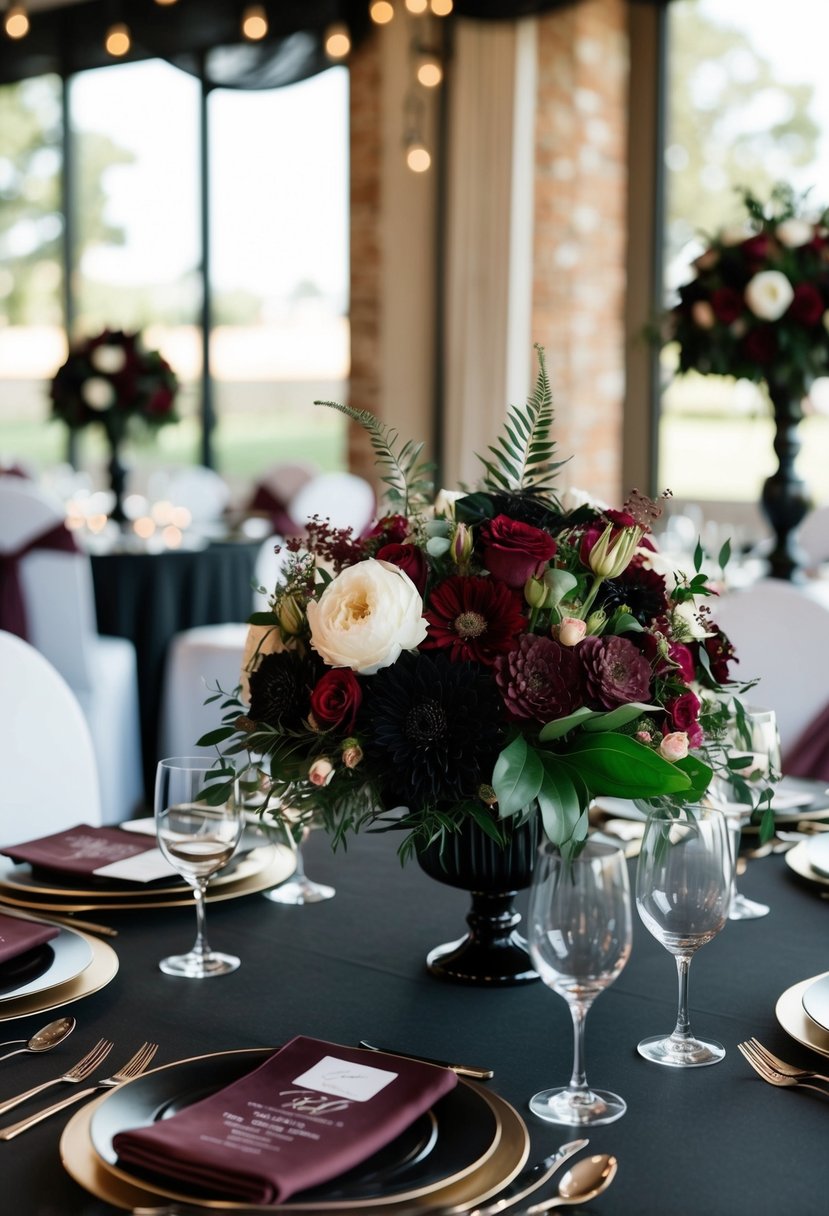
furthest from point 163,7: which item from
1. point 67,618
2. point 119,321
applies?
point 67,618

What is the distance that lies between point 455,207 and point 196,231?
2187 millimetres

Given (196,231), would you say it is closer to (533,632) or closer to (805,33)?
(805,33)

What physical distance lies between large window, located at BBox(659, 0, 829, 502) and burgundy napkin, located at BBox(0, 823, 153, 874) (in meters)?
3.93

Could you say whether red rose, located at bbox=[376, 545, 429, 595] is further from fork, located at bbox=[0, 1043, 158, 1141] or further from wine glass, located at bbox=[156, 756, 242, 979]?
fork, located at bbox=[0, 1043, 158, 1141]

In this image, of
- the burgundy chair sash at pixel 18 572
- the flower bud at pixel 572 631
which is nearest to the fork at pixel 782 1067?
the flower bud at pixel 572 631

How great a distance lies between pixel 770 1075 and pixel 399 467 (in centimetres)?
62

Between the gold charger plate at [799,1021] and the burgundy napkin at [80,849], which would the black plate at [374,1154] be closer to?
the gold charger plate at [799,1021]

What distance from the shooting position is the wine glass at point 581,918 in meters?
0.94

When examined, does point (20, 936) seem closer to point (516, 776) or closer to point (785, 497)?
point (516, 776)

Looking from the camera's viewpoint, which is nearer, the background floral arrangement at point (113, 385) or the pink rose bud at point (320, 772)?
the pink rose bud at point (320, 772)

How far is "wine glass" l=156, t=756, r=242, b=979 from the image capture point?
4.27ft

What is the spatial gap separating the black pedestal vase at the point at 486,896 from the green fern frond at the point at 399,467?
0.31m

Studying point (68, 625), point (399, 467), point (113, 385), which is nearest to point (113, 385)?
point (113, 385)

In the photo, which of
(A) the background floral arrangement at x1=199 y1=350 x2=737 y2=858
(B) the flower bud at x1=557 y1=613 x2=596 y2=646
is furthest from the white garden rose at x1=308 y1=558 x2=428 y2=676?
(B) the flower bud at x1=557 y1=613 x2=596 y2=646
